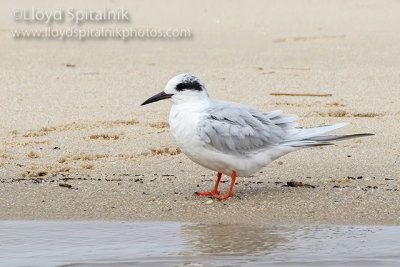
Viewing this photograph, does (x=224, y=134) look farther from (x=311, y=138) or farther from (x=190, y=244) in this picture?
(x=190, y=244)

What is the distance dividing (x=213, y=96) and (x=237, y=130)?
369 cm

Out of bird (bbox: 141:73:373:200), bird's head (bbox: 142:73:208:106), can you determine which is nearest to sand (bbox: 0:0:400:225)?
bird (bbox: 141:73:373:200)

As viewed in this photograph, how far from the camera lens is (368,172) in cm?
583

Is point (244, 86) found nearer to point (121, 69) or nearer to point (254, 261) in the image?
point (121, 69)

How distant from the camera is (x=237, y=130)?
5.22m

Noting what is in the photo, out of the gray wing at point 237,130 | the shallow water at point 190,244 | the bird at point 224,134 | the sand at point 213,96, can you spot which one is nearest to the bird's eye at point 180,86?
the bird at point 224,134

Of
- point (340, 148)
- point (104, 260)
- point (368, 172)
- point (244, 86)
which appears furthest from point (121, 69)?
point (104, 260)

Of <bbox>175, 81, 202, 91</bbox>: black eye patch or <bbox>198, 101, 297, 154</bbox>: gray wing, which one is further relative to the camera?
<bbox>175, 81, 202, 91</bbox>: black eye patch

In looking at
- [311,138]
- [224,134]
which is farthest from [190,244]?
[311,138]

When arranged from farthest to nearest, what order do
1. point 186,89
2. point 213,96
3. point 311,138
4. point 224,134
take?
point 213,96 < point 311,138 < point 186,89 < point 224,134

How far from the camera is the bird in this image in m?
5.14

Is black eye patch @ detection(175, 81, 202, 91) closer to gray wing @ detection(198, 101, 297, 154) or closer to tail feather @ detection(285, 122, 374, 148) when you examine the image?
gray wing @ detection(198, 101, 297, 154)

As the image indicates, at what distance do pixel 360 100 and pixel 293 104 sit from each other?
2.45ft

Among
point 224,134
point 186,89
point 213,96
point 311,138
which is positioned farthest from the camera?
point 213,96
